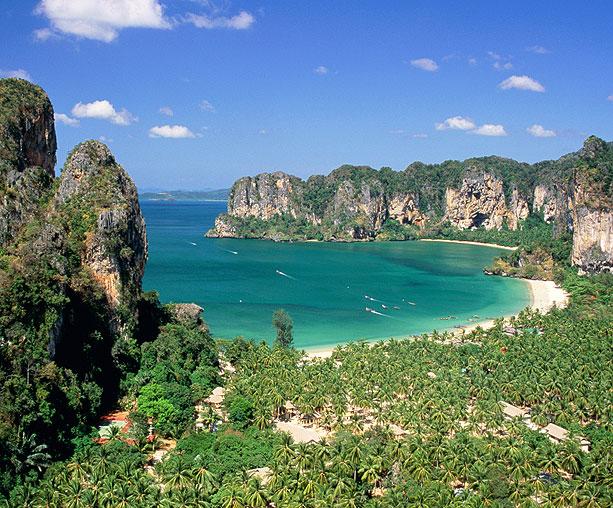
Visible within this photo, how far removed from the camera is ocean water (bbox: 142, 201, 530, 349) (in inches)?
2820

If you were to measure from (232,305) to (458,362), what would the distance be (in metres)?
37.3

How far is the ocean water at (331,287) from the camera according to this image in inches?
2820

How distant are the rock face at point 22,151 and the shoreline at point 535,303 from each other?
92.2 feet

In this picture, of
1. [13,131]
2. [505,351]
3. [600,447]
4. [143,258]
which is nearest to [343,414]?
[600,447]

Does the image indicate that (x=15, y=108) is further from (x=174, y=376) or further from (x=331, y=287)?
(x=331, y=287)

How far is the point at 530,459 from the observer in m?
32.3

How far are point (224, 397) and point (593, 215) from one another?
78124 mm

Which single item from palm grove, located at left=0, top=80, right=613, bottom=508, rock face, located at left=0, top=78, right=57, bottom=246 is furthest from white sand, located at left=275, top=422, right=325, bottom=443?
rock face, located at left=0, top=78, right=57, bottom=246

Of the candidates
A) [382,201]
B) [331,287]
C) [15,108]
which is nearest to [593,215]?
[331,287]

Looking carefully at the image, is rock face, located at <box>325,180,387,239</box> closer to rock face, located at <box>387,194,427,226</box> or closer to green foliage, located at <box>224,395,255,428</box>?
rock face, located at <box>387,194,427,226</box>

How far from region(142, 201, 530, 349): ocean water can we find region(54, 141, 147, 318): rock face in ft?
55.0

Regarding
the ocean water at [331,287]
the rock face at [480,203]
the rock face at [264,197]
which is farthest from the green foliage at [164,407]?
the rock face at [480,203]

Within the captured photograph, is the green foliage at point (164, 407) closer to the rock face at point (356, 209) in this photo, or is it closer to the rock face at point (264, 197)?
the rock face at point (356, 209)

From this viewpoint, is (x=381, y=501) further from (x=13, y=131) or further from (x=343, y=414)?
(x=13, y=131)
